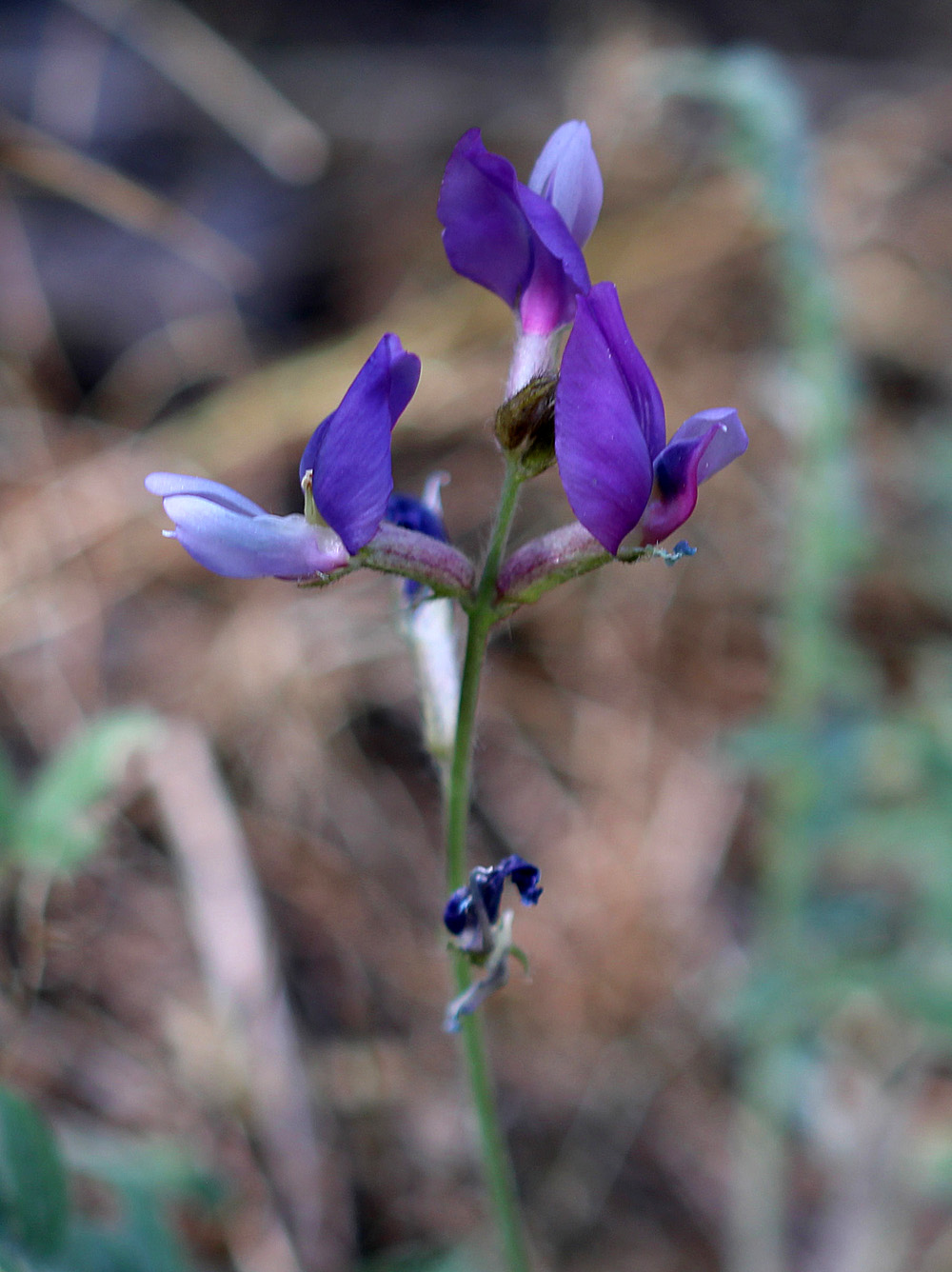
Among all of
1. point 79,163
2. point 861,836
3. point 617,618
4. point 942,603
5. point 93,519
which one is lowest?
point 861,836

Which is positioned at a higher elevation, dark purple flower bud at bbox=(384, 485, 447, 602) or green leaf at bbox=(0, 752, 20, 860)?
green leaf at bbox=(0, 752, 20, 860)

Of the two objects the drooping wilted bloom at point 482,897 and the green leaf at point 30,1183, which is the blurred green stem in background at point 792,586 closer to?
the drooping wilted bloom at point 482,897

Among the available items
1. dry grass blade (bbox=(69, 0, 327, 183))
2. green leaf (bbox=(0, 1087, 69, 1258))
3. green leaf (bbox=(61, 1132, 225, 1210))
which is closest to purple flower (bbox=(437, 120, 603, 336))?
green leaf (bbox=(0, 1087, 69, 1258))

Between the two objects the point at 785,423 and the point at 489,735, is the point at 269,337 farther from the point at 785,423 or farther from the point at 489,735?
the point at 785,423

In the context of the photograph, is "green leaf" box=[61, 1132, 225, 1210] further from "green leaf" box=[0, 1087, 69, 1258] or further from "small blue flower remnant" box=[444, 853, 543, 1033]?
"small blue flower remnant" box=[444, 853, 543, 1033]

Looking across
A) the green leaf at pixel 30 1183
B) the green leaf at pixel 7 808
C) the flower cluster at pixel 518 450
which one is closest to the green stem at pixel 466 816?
the flower cluster at pixel 518 450

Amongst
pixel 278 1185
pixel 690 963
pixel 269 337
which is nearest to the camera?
pixel 278 1185

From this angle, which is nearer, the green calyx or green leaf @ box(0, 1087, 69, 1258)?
the green calyx

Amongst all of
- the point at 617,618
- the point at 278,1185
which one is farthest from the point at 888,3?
the point at 278,1185
